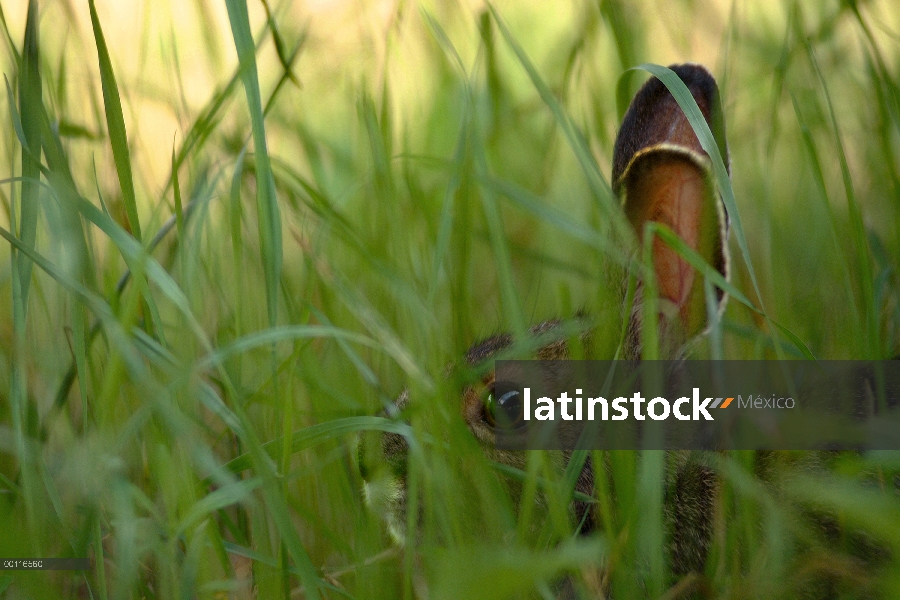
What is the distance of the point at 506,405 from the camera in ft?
7.39

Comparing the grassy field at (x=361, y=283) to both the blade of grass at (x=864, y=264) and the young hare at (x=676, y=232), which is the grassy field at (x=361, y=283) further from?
the young hare at (x=676, y=232)

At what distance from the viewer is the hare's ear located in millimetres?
2074

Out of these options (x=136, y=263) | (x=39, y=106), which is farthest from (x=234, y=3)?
(x=136, y=263)

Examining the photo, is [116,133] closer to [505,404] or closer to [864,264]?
[505,404]

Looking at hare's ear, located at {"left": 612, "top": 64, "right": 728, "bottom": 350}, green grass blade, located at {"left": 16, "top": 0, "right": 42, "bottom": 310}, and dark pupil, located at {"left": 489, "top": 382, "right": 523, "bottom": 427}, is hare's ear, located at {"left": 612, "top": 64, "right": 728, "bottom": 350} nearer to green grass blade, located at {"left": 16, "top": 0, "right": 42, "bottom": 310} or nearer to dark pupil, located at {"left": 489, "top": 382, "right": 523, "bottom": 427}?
dark pupil, located at {"left": 489, "top": 382, "right": 523, "bottom": 427}

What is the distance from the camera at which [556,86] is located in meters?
2.94

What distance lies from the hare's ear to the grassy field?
13 centimetres

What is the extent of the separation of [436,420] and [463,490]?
0.30 meters

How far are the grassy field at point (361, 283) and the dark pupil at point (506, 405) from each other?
0.59ft

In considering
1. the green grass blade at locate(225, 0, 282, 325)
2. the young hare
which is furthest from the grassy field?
the young hare

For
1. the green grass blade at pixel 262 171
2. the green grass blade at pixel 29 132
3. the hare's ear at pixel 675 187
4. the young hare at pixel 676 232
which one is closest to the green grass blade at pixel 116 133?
the green grass blade at pixel 29 132

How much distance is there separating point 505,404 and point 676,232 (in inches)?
26.9

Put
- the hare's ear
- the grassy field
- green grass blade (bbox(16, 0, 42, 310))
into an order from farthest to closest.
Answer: the hare's ear
green grass blade (bbox(16, 0, 42, 310))
the grassy field

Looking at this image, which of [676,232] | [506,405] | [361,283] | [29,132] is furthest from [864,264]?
[29,132]
